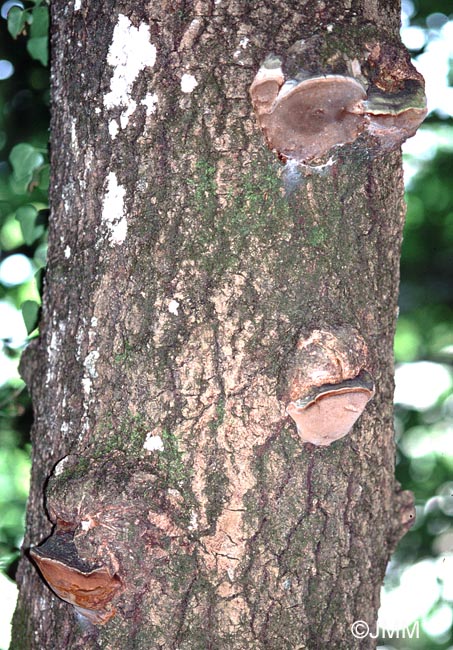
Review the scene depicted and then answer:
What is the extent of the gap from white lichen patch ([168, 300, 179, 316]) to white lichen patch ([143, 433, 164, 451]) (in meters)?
0.17

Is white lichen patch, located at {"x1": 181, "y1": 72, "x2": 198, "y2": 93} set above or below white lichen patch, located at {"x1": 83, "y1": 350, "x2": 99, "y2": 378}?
above

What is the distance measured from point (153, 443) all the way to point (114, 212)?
34 cm

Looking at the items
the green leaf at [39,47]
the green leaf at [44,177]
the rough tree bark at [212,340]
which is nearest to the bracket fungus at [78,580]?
the rough tree bark at [212,340]

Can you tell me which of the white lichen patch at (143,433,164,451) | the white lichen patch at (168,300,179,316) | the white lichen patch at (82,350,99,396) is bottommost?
the white lichen patch at (143,433,164,451)

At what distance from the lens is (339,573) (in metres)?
1.03

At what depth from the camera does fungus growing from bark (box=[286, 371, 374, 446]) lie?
91cm

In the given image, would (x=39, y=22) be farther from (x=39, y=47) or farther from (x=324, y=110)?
(x=324, y=110)

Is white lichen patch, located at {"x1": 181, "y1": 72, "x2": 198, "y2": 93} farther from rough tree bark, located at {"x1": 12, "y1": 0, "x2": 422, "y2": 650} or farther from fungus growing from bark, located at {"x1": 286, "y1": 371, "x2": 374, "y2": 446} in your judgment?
fungus growing from bark, located at {"x1": 286, "y1": 371, "x2": 374, "y2": 446}

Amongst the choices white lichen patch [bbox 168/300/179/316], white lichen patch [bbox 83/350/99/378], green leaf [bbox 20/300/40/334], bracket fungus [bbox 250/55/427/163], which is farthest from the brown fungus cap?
green leaf [bbox 20/300/40/334]

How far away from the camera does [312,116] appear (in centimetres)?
95

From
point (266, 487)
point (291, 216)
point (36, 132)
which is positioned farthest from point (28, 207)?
point (266, 487)

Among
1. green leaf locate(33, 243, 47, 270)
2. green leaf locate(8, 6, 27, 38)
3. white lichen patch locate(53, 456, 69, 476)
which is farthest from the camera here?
green leaf locate(33, 243, 47, 270)

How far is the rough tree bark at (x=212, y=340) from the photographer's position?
3.12 ft

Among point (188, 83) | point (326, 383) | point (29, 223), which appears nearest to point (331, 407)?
point (326, 383)
